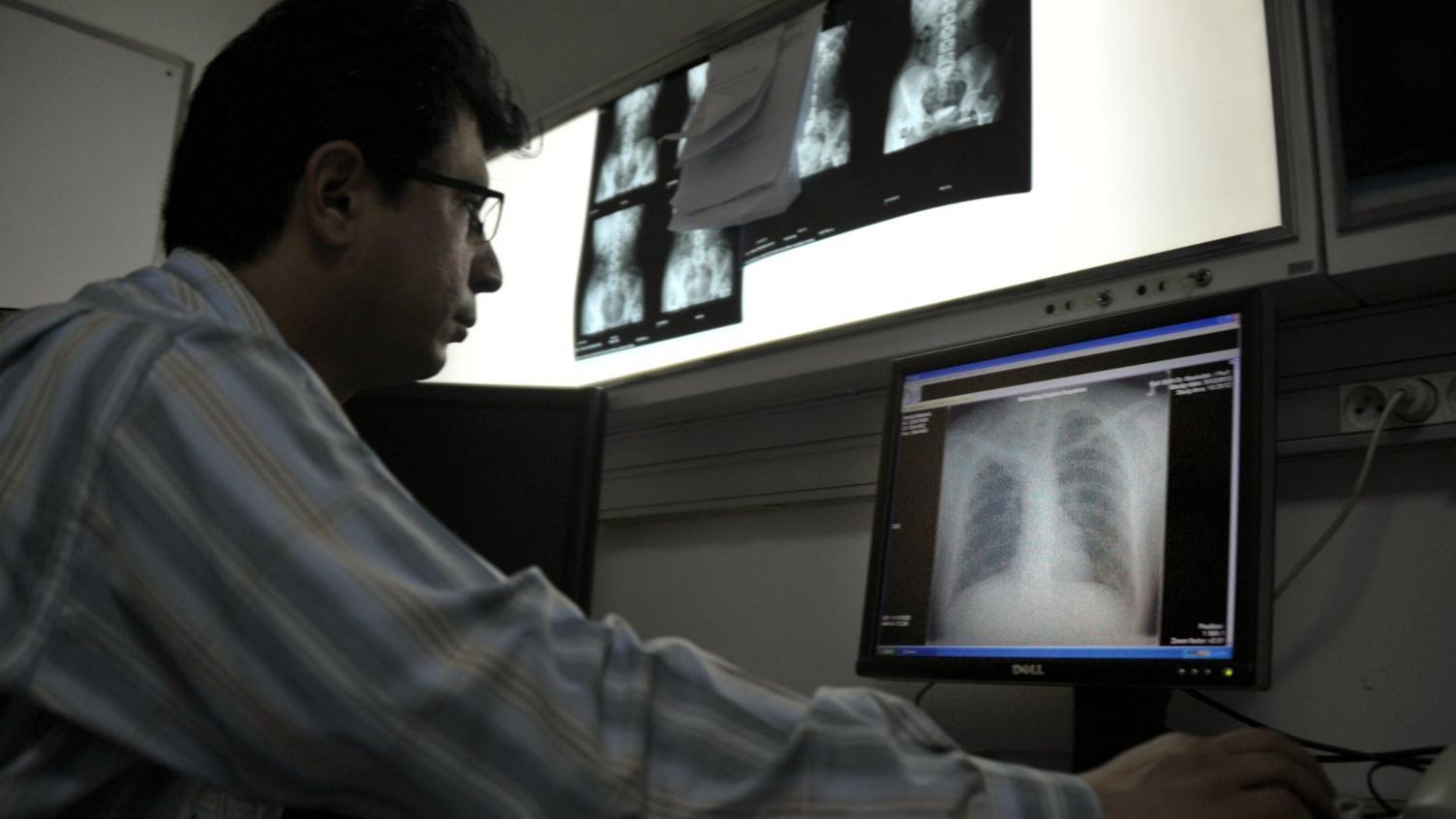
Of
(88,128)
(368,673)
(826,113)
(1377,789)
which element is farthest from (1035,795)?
(88,128)

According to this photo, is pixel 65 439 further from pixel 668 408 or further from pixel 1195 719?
pixel 668 408

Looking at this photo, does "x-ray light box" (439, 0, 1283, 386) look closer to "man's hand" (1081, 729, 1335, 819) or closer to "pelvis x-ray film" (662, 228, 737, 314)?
"pelvis x-ray film" (662, 228, 737, 314)

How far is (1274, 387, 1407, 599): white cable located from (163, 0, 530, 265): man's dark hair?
893mm

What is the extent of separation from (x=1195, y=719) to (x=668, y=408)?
0.87 metres

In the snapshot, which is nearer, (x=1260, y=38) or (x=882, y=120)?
(x=1260, y=38)

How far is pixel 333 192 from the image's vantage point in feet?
3.15

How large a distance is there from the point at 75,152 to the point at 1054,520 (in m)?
2.06

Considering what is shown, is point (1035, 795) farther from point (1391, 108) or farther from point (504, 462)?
point (504, 462)

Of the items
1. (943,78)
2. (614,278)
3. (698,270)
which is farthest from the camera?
(614,278)

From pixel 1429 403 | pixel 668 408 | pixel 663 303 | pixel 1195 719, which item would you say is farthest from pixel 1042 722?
pixel 663 303

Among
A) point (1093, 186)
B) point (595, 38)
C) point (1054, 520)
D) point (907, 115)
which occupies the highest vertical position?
point (595, 38)

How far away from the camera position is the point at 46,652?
1.77ft

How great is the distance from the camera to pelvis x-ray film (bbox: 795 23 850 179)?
5.16 ft

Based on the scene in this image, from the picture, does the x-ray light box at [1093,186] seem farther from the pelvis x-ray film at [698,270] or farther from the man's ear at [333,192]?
the man's ear at [333,192]
